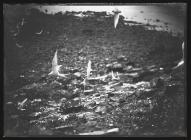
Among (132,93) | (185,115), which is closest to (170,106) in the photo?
(185,115)

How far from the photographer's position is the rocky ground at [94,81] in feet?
7.28

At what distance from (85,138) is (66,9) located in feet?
2.76

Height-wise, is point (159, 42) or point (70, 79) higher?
point (159, 42)

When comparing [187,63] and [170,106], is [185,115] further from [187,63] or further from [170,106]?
[187,63]

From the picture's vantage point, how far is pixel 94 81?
2244 mm

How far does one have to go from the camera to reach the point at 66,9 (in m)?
2.25

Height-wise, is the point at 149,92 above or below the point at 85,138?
above

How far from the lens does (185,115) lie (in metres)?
2.22

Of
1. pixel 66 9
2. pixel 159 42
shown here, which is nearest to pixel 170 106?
pixel 159 42

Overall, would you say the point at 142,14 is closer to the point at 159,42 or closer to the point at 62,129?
the point at 159,42

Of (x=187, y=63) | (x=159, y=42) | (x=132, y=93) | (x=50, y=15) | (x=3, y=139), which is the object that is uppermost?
(x=50, y=15)

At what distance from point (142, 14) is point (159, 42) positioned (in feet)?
0.70

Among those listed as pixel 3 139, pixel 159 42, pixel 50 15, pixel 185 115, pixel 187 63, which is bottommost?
pixel 3 139

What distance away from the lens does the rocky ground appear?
222cm
